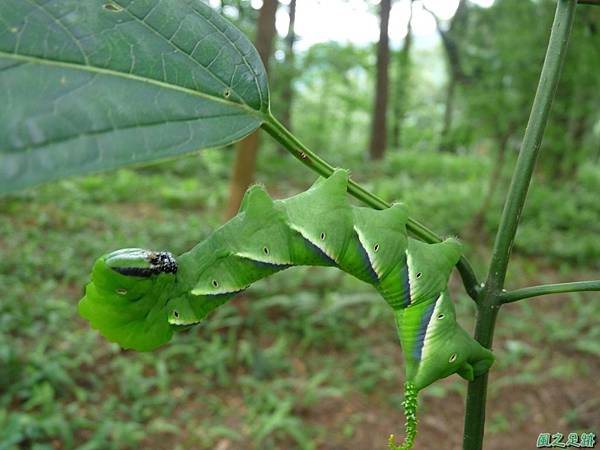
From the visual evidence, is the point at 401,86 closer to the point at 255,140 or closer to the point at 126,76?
the point at 255,140

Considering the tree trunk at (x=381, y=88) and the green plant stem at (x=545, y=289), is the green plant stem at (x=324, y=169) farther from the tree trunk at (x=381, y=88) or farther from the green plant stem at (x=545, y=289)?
the tree trunk at (x=381, y=88)

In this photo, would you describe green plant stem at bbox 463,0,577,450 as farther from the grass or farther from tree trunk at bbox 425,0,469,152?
tree trunk at bbox 425,0,469,152

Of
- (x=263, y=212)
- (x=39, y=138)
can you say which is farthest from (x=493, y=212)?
(x=39, y=138)

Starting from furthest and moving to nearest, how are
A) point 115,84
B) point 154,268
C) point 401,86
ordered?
point 401,86 < point 154,268 < point 115,84

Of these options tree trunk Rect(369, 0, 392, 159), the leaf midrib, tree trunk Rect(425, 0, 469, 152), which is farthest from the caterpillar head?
tree trunk Rect(369, 0, 392, 159)

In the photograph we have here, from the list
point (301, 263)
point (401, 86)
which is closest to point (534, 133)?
point (301, 263)

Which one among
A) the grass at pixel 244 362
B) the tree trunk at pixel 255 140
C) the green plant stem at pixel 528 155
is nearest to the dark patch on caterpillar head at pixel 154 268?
the green plant stem at pixel 528 155
